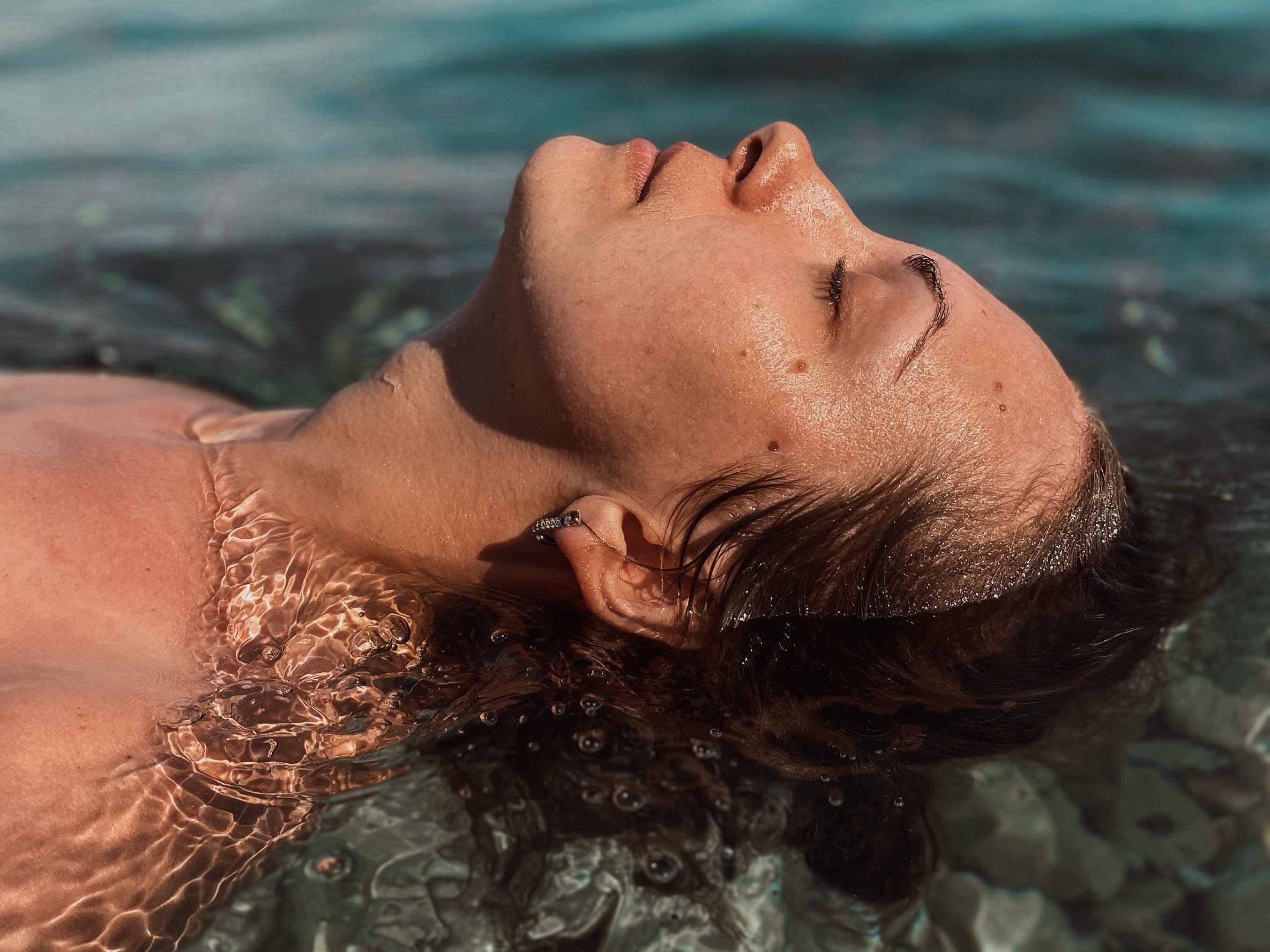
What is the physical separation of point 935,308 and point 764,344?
37cm

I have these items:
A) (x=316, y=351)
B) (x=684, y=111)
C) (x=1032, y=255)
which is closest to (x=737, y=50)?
(x=684, y=111)

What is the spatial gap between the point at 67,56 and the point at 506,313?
6707mm

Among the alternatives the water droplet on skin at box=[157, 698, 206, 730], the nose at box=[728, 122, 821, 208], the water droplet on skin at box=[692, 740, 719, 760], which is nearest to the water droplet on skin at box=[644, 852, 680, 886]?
the water droplet on skin at box=[692, 740, 719, 760]

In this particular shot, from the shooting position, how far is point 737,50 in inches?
274

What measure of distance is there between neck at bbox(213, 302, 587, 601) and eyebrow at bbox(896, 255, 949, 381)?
0.74 meters

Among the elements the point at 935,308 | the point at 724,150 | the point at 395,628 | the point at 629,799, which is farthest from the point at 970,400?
the point at 724,150

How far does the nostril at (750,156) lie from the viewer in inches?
103

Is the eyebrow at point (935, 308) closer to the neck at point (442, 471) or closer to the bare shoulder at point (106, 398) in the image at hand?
the neck at point (442, 471)

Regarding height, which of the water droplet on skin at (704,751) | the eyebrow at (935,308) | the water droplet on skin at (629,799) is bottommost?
the water droplet on skin at (629,799)

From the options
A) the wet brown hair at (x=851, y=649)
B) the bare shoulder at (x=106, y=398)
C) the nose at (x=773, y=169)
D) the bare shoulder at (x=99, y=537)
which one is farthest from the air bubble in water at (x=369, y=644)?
the nose at (x=773, y=169)

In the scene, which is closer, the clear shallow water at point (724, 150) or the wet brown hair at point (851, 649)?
the clear shallow water at point (724, 150)

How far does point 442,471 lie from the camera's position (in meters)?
2.69

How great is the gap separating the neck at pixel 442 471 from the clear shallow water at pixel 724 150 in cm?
59

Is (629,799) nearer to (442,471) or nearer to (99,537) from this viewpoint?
(442,471)
